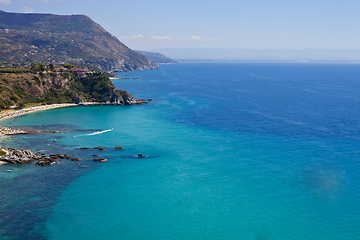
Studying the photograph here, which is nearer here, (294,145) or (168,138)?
(294,145)

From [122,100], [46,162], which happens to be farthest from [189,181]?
[122,100]

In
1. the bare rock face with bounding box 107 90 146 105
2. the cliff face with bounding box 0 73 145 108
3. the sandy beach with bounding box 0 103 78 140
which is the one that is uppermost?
the cliff face with bounding box 0 73 145 108

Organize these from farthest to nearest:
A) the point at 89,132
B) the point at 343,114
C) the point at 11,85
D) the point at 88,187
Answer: the point at 11,85
the point at 343,114
the point at 89,132
the point at 88,187

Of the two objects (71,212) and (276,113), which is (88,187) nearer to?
(71,212)

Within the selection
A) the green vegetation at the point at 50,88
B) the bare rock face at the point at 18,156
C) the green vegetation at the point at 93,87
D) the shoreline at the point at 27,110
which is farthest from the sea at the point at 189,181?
the green vegetation at the point at 93,87

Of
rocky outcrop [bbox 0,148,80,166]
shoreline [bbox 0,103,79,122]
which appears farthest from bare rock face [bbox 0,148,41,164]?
shoreline [bbox 0,103,79,122]

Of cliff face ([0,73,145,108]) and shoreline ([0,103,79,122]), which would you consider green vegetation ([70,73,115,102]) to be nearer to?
cliff face ([0,73,145,108])

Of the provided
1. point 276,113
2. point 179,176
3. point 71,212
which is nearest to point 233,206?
point 179,176

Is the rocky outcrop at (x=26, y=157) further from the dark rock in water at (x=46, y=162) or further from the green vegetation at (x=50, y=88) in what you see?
the green vegetation at (x=50, y=88)
